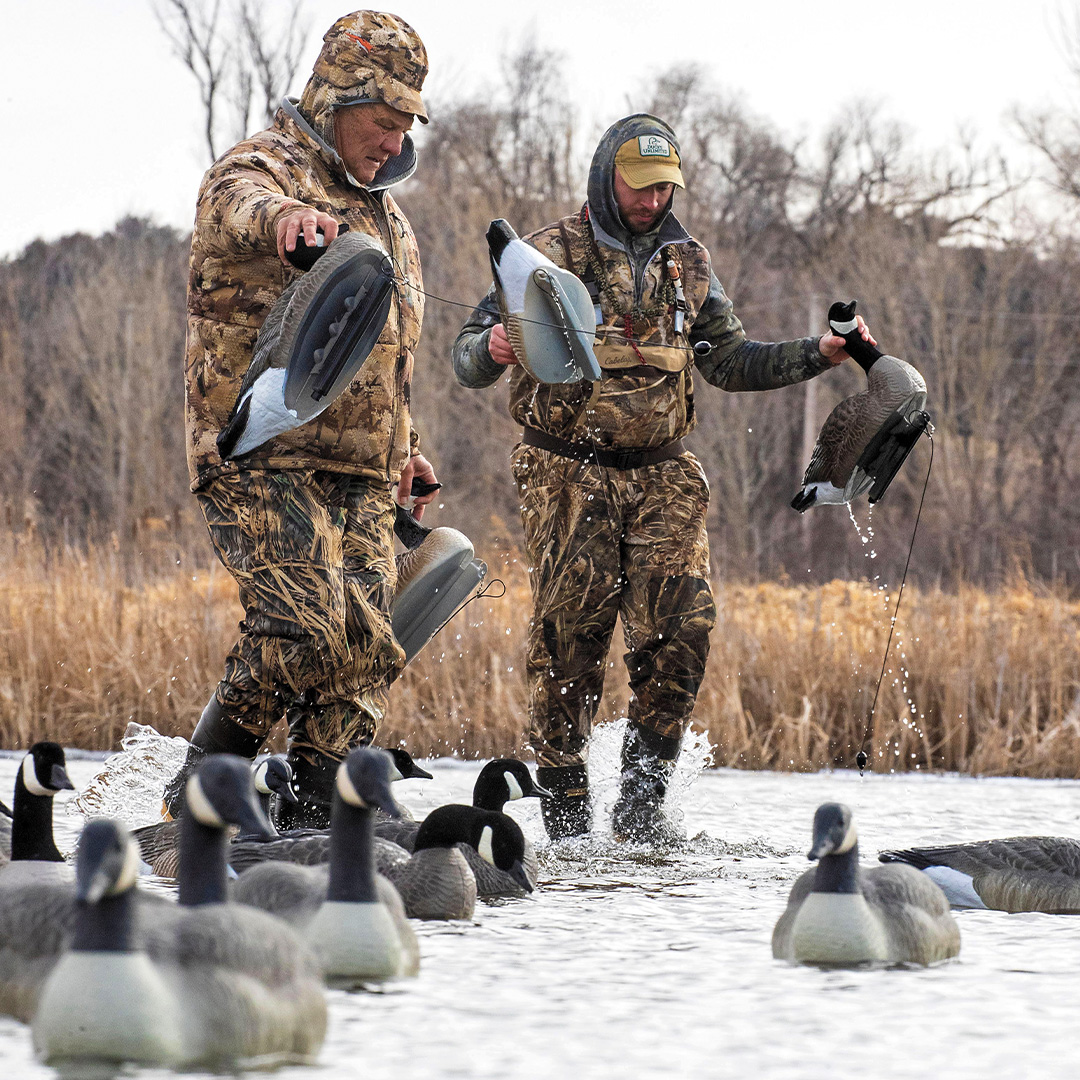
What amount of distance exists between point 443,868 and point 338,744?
33.6 inches

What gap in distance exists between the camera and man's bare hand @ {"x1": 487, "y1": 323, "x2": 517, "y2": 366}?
18.2 ft

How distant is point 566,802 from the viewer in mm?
5871

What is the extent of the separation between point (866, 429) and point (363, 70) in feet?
7.15

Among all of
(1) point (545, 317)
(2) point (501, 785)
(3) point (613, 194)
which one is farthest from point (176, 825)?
(3) point (613, 194)

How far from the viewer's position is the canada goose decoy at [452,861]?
4.46 m

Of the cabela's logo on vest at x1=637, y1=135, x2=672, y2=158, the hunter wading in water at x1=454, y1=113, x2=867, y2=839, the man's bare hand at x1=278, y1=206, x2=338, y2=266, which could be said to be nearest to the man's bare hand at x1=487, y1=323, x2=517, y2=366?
the hunter wading in water at x1=454, y1=113, x2=867, y2=839

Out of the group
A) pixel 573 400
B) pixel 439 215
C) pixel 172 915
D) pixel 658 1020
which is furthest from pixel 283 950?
pixel 439 215

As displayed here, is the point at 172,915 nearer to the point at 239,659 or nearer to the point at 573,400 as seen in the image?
the point at 239,659

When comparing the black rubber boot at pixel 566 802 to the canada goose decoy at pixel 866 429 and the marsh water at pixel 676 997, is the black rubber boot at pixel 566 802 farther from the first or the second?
the canada goose decoy at pixel 866 429

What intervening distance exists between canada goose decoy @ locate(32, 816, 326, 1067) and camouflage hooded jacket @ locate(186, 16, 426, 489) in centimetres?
226

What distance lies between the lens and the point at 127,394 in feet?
98.3

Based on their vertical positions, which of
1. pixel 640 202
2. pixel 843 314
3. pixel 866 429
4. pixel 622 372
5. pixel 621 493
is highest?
pixel 640 202

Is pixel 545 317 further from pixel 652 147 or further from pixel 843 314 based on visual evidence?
pixel 843 314

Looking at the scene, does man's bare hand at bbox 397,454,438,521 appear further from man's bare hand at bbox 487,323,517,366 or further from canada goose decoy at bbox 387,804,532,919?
canada goose decoy at bbox 387,804,532,919
